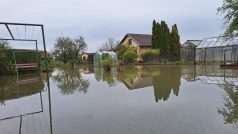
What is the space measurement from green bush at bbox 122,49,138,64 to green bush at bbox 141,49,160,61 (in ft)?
5.07

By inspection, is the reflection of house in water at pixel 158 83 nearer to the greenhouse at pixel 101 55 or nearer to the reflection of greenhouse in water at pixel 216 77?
the reflection of greenhouse in water at pixel 216 77

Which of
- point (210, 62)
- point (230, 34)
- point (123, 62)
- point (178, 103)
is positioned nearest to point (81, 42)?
point (123, 62)

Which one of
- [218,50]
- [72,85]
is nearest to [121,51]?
[218,50]

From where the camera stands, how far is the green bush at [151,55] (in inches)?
1656

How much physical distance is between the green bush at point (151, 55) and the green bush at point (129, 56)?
155cm

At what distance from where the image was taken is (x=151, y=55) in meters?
42.6

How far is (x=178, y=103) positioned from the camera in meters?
7.68

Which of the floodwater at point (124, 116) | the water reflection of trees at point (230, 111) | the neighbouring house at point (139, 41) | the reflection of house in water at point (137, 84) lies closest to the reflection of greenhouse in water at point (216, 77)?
the reflection of house in water at point (137, 84)

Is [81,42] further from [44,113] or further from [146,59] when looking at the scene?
[44,113]

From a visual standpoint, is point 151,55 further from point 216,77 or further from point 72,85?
point 72,85

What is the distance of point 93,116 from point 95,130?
129 centimetres

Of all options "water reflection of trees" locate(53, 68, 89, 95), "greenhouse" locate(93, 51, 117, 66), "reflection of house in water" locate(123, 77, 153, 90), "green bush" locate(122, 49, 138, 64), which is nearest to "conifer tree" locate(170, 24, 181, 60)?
"green bush" locate(122, 49, 138, 64)

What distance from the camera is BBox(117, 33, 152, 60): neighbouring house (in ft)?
163

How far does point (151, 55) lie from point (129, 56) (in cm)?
371
